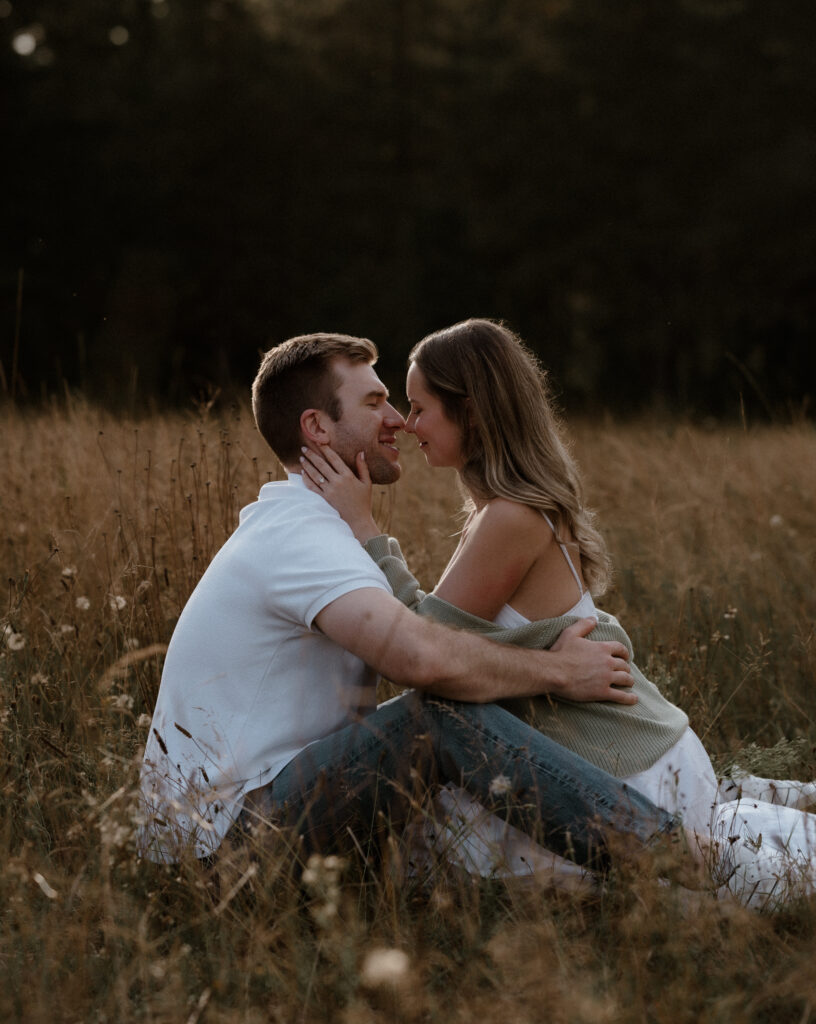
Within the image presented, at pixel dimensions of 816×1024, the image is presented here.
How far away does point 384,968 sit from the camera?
5.59 ft

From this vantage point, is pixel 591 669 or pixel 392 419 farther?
pixel 392 419

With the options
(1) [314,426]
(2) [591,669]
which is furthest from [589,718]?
(1) [314,426]

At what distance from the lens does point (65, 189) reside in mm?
20219

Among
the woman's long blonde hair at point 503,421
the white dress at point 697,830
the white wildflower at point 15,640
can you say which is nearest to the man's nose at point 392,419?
the woman's long blonde hair at point 503,421

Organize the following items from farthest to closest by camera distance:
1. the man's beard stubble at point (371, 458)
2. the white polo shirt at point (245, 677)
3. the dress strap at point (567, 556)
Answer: the man's beard stubble at point (371, 458) < the dress strap at point (567, 556) < the white polo shirt at point (245, 677)

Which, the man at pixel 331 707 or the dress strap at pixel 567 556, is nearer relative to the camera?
the man at pixel 331 707

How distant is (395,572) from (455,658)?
512 millimetres

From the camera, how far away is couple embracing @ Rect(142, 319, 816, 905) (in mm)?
2641

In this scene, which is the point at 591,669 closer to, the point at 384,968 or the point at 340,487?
the point at 340,487

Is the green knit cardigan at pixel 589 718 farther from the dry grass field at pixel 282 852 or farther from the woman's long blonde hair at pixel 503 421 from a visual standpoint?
the dry grass field at pixel 282 852

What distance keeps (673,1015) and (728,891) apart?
677mm

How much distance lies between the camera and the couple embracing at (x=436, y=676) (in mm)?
Answer: 2641

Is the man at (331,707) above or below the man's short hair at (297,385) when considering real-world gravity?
below

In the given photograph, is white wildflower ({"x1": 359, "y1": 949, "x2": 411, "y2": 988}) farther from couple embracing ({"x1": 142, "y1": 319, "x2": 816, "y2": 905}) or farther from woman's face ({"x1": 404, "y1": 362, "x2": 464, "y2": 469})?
woman's face ({"x1": 404, "y1": 362, "x2": 464, "y2": 469})
